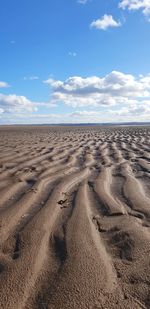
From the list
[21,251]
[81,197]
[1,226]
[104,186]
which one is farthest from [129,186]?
[21,251]

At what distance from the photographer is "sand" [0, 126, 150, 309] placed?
206 cm

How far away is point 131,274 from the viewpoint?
2.25 metres

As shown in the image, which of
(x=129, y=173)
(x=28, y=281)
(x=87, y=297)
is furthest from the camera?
(x=129, y=173)

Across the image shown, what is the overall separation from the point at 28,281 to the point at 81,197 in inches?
74.1

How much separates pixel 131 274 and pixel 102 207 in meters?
1.42

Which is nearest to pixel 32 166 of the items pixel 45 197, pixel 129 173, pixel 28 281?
pixel 129 173

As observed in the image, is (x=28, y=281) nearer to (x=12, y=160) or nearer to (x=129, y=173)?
(x=129, y=173)

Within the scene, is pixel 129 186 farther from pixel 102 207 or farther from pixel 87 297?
pixel 87 297

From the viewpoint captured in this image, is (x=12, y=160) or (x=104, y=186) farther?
(x=12, y=160)

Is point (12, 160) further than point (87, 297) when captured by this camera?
Yes

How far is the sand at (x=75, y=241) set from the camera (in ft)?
6.76

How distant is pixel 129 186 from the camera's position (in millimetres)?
4512

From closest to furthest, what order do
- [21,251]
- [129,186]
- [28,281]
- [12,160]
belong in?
1. [28,281]
2. [21,251]
3. [129,186]
4. [12,160]

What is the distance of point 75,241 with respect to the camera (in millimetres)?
2760
